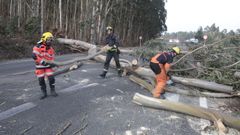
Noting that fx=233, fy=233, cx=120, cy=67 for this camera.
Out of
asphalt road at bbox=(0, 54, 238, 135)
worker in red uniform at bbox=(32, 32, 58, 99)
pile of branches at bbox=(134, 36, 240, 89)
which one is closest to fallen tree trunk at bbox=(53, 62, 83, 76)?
asphalt road at bbox=(0, 54, 238, 135)

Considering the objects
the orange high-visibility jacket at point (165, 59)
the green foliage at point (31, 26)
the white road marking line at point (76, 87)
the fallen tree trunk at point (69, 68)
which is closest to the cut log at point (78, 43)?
the green foliage at point (31, 26)

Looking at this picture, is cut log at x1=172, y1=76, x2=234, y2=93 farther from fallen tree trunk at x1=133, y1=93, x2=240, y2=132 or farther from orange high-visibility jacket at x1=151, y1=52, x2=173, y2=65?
fallen tree trunk at x1=133, y1=93, x2=240, y2=132

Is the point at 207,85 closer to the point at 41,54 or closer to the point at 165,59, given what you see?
the point at 165,59

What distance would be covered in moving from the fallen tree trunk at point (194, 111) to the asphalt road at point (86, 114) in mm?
113

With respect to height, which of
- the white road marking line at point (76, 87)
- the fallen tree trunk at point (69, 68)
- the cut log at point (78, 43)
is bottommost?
the white road marking line at point (76, 87)

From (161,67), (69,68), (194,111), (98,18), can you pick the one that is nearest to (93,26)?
(98,18)

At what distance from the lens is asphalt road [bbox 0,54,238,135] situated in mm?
4041

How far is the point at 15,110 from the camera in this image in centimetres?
457

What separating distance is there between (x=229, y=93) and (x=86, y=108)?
14.7 ft

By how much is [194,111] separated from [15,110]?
366cm

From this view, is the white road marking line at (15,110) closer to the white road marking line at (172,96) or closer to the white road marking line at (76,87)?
the white road marking line at (76,87)

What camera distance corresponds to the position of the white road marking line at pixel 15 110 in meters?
4.32

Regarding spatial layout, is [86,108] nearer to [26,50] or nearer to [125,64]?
[125,64]

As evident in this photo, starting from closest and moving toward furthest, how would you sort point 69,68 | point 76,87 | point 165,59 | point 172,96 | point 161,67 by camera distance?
1. point 165,59
2. point 161,67
3. point 76,87
4. point 172,96
5. point 69,68
